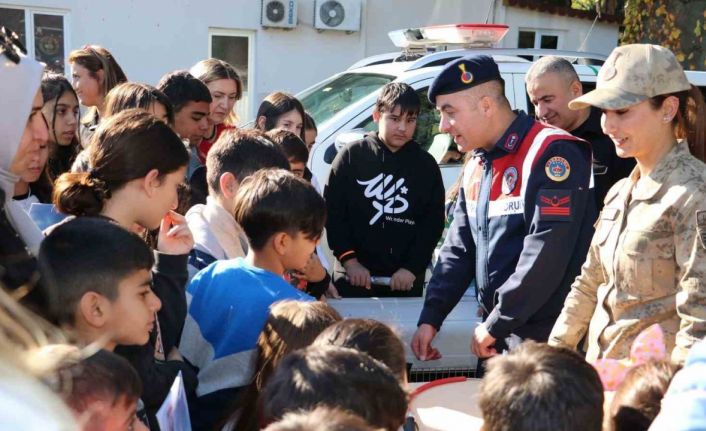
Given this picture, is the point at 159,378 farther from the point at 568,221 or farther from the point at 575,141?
the point at 575,141

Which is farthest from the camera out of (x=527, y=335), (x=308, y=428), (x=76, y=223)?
(x=527, y=335)

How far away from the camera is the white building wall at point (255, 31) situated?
1069 centimetres

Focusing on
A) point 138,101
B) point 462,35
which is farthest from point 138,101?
point 462,35

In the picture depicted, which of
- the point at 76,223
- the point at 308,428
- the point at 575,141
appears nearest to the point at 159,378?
the point at 76,223

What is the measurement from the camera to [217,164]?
3.10 m

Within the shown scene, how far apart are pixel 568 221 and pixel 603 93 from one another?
0.49m

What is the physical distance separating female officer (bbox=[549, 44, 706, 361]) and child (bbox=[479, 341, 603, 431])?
0.68m

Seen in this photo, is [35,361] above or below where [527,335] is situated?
above

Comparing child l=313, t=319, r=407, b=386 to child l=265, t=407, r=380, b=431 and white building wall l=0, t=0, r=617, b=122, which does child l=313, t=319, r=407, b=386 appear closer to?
child l=265, t=407, r=380, b=431

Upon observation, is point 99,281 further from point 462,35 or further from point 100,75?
point 462,35

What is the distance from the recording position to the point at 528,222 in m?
2.96

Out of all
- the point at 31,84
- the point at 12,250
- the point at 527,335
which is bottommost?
the point at 527,335

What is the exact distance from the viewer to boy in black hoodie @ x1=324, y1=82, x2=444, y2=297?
457 cm

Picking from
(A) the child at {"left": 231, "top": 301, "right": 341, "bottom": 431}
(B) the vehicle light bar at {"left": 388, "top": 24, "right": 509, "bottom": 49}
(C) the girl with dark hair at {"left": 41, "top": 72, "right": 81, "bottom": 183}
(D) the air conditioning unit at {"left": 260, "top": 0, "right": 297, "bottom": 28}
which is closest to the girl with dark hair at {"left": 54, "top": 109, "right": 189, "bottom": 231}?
(A) the child at {"left": 231, "top": 301, "right": 341, "bottom": 431}
